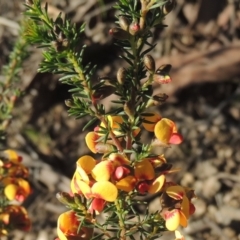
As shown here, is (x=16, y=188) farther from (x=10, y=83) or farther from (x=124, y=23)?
(x=124, y=23)

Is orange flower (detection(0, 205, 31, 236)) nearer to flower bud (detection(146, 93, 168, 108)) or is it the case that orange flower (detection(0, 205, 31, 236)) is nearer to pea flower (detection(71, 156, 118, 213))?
pea flower (detection(71, 156, 118, 213))

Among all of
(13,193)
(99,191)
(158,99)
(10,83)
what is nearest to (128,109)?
(158,99)

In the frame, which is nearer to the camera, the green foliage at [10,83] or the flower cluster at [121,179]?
the flower cluster at [121,179]

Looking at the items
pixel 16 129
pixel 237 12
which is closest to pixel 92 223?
pixel 16 129

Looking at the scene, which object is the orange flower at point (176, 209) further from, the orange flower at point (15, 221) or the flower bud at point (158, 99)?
the orange flower at point (15, 221)

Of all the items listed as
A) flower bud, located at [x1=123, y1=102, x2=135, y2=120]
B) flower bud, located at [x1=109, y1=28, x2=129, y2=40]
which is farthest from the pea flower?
flower bud, located at [x1=109, y1=28, x2=129, y2=40]

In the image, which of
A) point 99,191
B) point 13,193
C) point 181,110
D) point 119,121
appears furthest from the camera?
point 181,110

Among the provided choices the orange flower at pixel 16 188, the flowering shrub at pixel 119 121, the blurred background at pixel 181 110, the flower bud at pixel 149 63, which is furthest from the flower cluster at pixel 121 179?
the blurred background at pixel 181 110
